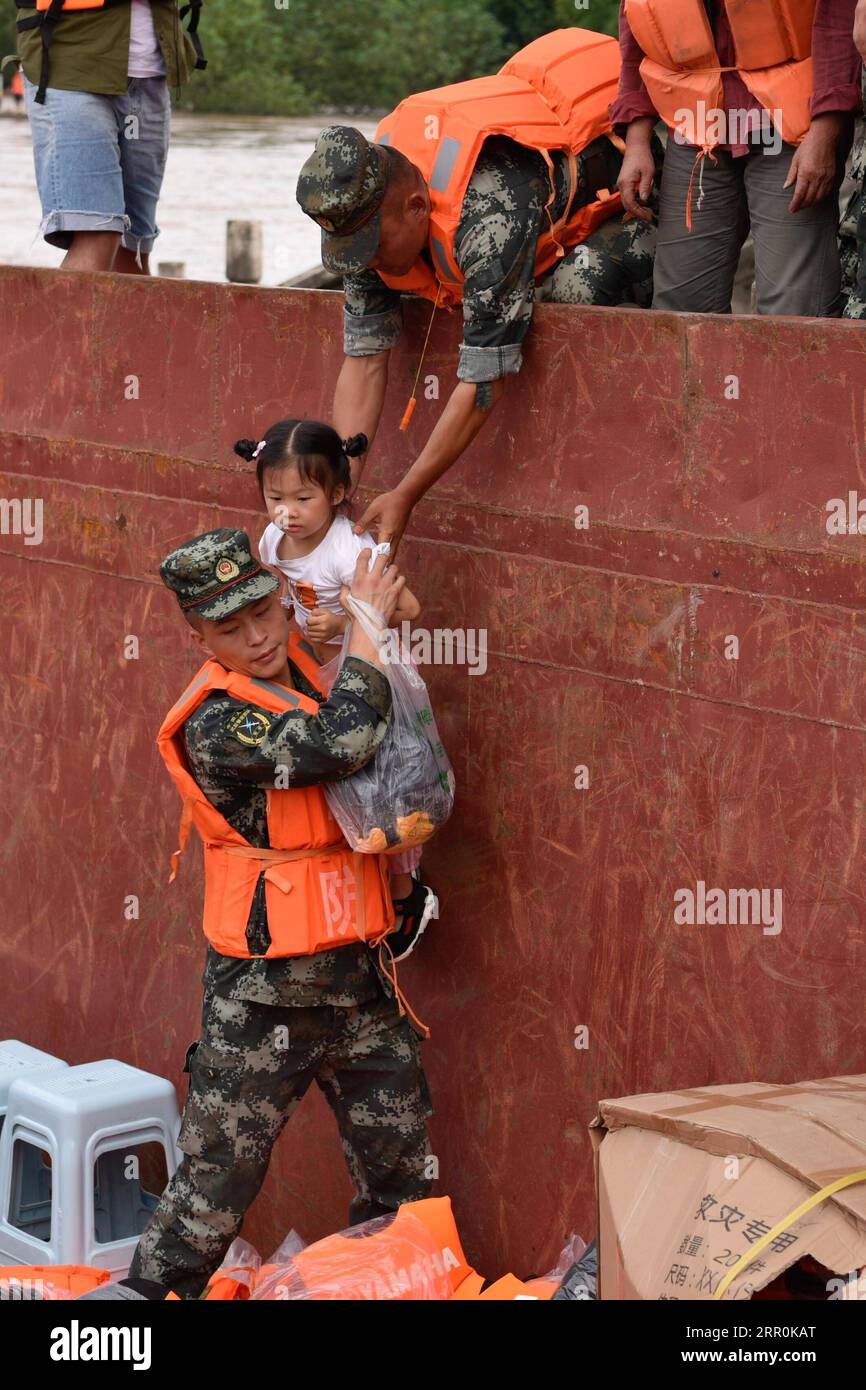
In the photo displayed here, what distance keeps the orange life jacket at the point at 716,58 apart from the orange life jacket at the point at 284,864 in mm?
1780

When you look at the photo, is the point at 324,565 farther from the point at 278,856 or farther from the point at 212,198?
the point at 212,198

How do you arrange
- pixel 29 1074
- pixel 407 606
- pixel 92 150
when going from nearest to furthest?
pixel 407 606 → pixel 29 1074 → pixel 92 150

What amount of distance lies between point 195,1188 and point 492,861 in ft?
3.49

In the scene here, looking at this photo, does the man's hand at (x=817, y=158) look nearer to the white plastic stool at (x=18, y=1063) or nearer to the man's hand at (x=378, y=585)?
the man's hand at (x=378, y=585)

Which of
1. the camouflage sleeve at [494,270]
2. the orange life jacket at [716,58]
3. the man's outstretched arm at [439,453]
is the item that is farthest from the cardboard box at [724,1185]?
the orange life jacket at [716,58]

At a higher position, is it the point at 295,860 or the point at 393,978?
the point at 295,860

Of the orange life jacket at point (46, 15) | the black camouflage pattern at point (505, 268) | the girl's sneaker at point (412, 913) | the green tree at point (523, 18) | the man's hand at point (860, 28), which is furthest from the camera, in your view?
the green tree at point (523, 18)

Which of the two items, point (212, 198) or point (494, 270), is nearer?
point (494, 270)

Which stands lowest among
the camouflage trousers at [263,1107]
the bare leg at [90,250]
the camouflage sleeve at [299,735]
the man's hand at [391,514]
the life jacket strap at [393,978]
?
the camouflage trousers at [263,1107]

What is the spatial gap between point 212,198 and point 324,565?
61.1ft

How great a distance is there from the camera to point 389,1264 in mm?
4551

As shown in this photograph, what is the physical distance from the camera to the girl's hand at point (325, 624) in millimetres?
4699

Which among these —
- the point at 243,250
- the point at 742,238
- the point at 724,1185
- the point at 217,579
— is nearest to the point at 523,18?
the point at 243,250

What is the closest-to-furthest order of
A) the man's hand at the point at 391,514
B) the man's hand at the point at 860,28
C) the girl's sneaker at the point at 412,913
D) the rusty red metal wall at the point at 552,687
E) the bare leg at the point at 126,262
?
the rusty red metal wall at the point at 552,687
the man's hand at the point at 860,28
the man's hand at the point at 391,514
the girl's sneaker at the point at 412,913
the bare leg at the point at 126,262
